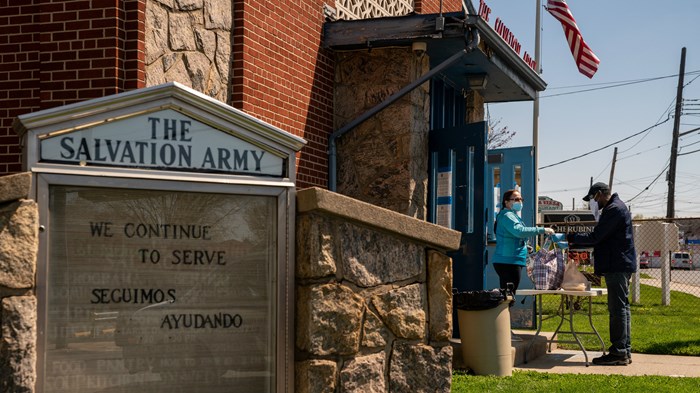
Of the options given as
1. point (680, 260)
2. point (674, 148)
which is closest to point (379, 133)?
point (674, 148)

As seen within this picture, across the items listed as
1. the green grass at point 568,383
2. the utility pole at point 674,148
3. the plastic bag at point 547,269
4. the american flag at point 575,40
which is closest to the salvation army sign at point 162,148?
the green grass at point 568,383

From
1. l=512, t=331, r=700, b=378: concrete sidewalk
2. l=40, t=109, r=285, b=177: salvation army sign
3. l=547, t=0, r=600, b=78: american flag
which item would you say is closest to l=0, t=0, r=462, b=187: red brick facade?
l=40, t=109, r=285, b=177: salvation army sign

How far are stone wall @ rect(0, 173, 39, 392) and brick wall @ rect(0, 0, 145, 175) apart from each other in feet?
10.7

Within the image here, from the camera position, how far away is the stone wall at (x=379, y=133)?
10414 millimetres

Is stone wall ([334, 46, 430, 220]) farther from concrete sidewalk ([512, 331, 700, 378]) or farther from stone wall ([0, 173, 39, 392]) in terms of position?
stone wall ([0, 173, 39, 392])

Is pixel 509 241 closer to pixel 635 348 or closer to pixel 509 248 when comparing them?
pixel 509 248

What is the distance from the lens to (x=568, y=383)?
810 centimetres

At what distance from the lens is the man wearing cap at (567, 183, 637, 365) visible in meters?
9.66

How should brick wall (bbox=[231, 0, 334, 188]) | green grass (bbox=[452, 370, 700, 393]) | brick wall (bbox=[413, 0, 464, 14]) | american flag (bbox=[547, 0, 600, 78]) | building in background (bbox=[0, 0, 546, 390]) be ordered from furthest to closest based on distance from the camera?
american flag (bbox=[547, 0, 600, 78]) → brick wall (bbox=[413, 0, 464, 14]) → brick wall (bbox=[231, 0, 334, 188]) → green grass (bbox=[452, 370, 700, 393]) → building in background (bbox=[0, 0, 546, 390])

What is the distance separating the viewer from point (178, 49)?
778 centimetres

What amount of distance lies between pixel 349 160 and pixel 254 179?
576cm

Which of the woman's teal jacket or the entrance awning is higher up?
the entrance awning

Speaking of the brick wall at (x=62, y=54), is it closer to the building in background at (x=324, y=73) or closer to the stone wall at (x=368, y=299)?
the building in background at (x=324, y=73)

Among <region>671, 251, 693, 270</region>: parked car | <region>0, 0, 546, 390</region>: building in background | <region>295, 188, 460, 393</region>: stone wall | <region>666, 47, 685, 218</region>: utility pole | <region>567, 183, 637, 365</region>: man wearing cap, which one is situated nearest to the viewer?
<region>295, 188, 460, 393</region>: stone wall
